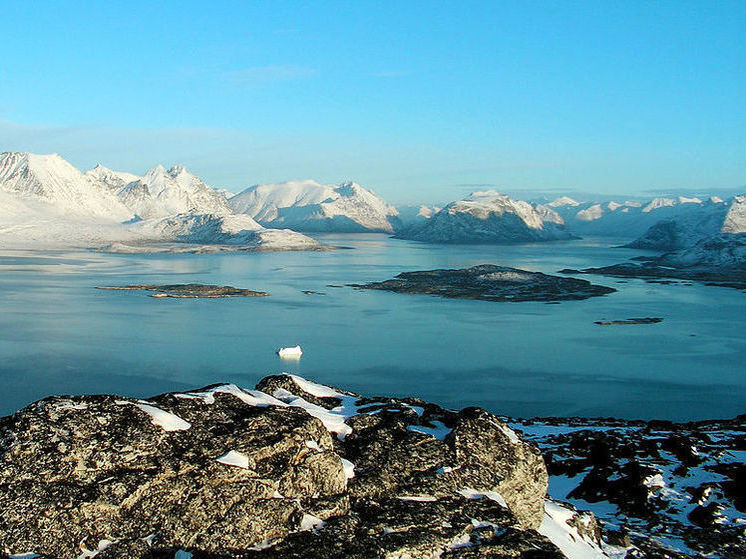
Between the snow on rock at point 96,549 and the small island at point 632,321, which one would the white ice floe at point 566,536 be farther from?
the small island at point 632,321

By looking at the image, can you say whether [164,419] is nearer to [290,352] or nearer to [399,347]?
→ [290,352]

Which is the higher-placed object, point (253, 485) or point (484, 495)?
point (253, 485)

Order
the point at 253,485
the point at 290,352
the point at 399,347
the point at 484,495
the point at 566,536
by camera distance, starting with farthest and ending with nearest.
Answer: the point at 399,347 → the point at 290,352 → the point at 566,536 → the point at 484,495 → the point at 253,485

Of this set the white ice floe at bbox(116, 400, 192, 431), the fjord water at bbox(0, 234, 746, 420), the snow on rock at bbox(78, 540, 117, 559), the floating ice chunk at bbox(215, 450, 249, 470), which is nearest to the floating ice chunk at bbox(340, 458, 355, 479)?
the floating ice chunk at bbox(215, 450, 249, 470)

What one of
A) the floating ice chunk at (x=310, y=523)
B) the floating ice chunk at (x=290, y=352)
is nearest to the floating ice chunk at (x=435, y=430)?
the floating ice chunk at (x=310, y=523)

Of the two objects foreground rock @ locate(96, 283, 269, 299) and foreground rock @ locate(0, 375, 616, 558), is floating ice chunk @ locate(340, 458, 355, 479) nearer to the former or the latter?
foreground rock @ locate(0, 375, 616, 558)

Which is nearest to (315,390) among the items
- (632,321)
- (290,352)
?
(290,352)

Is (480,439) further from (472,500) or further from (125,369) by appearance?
(125,369)
